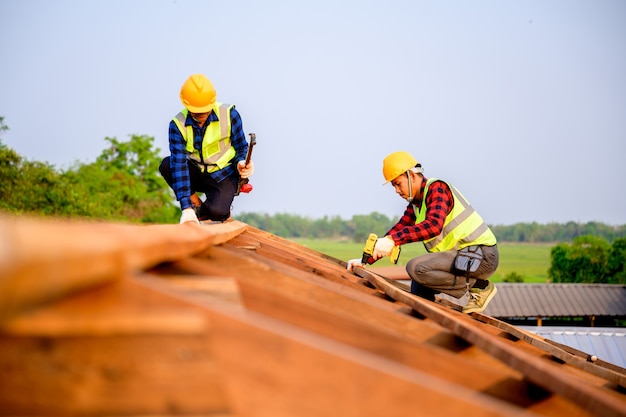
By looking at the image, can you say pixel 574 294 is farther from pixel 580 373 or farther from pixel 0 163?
pixel 580 373

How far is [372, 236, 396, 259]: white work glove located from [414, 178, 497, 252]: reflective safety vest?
43cm

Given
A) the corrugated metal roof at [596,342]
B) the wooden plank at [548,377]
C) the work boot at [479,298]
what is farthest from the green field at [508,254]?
the wooden plank at [548,377]

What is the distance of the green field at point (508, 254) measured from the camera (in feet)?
374

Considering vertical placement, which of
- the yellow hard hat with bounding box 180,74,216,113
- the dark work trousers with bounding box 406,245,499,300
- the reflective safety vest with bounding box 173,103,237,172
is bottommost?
the dark work trousers with bounding box 406,245,499,300

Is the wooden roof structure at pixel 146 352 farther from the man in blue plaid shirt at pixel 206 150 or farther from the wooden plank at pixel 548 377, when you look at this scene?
the man in blue plaid shirt at pixel 206 150

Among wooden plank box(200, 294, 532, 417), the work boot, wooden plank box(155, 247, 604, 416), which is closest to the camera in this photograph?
wooden plank box(200, 294, 532, 417)

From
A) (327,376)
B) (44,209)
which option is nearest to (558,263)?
(44,209)

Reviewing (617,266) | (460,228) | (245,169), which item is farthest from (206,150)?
(617,266)

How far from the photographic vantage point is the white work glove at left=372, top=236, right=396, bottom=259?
6180 mm

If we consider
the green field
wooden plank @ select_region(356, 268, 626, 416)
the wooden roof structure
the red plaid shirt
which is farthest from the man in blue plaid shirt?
the green field

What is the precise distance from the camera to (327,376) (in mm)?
1411

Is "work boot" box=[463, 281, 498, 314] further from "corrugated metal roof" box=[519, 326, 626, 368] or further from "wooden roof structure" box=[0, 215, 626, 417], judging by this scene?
"corrugated metal roof" box=[519, 326, 626, 368]

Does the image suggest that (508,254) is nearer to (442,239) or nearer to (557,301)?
(557,301)

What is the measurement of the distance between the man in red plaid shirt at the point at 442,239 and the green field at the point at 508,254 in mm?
96851
